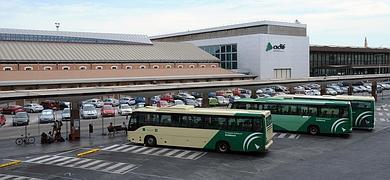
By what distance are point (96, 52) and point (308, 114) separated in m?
49.5

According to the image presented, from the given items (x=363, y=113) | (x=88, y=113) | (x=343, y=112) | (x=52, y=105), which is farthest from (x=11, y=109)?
(x=363, y=113)

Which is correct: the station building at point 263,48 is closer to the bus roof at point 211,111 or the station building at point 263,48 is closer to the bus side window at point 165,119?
the bus roof at point 211,111

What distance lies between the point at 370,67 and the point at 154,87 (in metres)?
102

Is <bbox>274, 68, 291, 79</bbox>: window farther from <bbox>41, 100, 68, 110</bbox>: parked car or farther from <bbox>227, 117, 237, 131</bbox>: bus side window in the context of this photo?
<bbox>227, 117, 237, 131</bbox>: bus side window

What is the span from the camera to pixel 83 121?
4319cm

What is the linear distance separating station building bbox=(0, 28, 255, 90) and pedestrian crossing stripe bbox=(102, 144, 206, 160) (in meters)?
31.2

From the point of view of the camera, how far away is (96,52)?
2923 inches

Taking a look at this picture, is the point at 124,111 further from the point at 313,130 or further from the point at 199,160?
the point at 199,160

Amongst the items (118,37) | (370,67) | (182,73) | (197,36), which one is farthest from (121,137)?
(370,67)

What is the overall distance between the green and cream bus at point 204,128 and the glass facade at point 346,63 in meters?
85.4

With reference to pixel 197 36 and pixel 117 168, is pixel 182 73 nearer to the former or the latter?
pixel 197 36

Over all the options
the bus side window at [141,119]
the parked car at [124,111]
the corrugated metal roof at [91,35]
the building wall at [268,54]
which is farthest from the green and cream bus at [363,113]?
the corrugated metal roof at [91,35]

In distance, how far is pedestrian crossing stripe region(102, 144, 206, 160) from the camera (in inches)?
1033

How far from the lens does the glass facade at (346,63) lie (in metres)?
109
